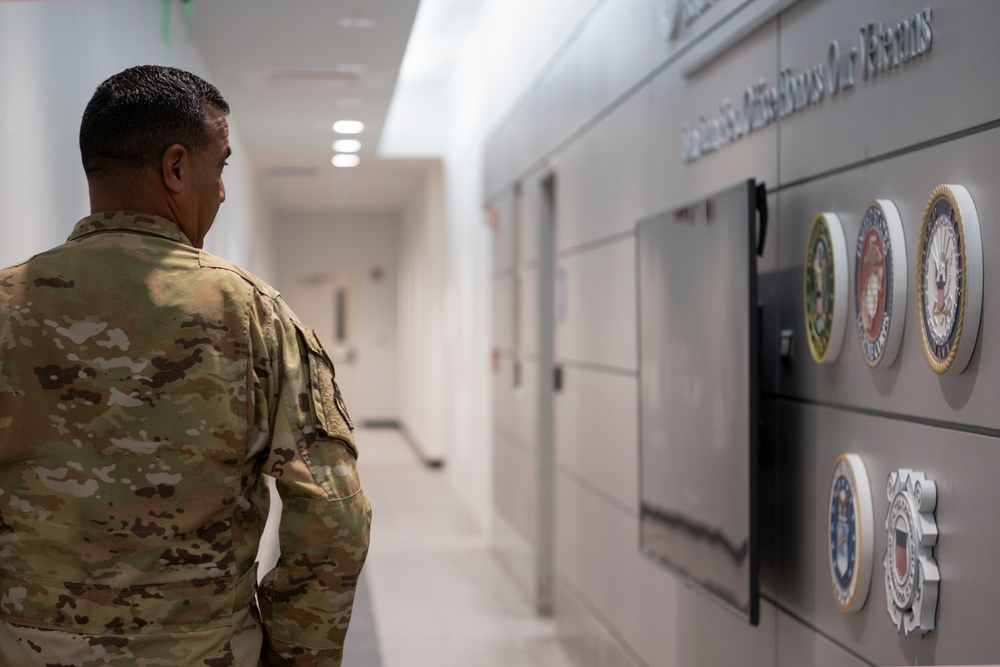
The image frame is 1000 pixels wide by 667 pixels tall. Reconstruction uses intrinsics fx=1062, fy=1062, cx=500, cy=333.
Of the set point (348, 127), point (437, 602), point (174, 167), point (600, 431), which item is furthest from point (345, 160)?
point (174, 167)

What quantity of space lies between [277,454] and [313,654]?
1.14 feet

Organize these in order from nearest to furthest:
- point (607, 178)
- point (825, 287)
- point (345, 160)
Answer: point (825, 287) < point (607, 178) < point (345, 160)

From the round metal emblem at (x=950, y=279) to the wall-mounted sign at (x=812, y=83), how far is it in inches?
13.8

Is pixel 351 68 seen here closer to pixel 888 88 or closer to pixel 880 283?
pixel 888 88

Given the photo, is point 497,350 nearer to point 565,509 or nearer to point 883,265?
point 565,509

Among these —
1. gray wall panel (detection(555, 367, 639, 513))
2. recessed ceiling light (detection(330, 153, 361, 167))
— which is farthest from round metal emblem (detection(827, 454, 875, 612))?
recessed ceiling light (detection(330, 153, 361, 167))

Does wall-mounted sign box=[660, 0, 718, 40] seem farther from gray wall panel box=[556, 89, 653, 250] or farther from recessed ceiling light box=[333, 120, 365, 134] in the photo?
recessed ceiling light box=[333, 120, 365, 134]

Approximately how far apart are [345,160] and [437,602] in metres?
6.10

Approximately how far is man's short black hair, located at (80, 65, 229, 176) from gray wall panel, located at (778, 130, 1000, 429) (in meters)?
1.37

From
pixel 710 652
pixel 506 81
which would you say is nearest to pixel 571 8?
pixel 506 81

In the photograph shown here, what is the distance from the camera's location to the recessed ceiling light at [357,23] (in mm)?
5570

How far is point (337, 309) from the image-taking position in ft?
60.1

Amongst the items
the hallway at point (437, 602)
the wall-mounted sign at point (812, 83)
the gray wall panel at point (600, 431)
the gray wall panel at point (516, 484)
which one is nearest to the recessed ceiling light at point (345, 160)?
the hallway at point (437, 602)

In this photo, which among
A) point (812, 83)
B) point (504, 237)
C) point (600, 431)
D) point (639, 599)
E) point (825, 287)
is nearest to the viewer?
point (825, 287)
